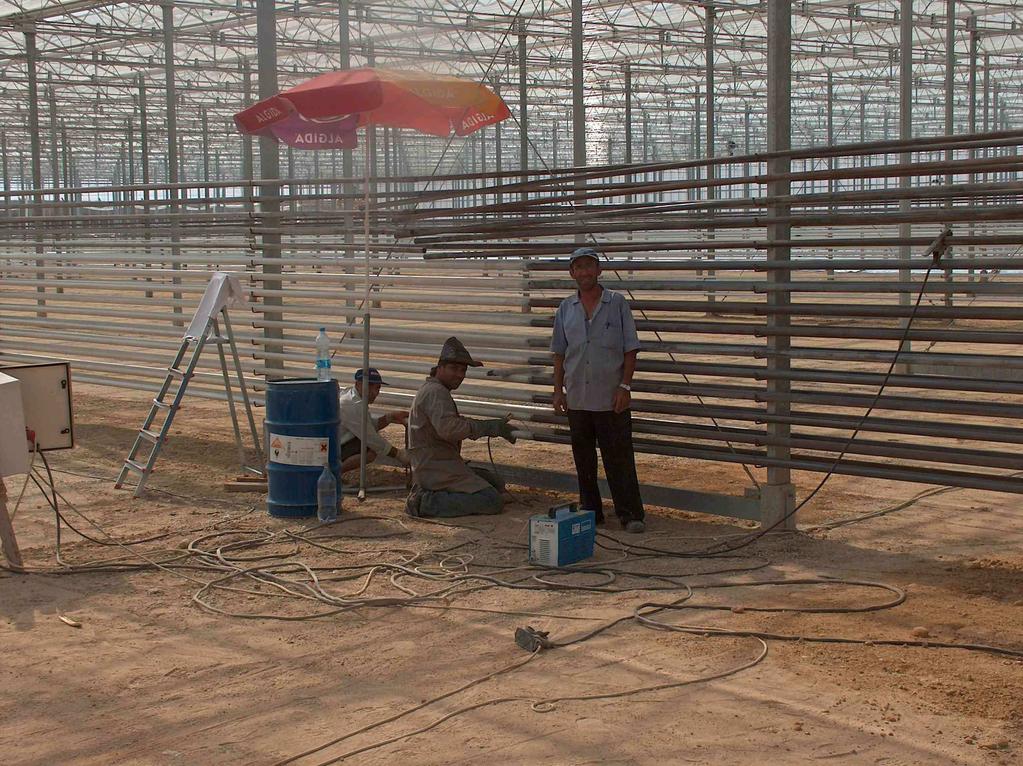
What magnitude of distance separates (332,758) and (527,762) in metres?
0.67

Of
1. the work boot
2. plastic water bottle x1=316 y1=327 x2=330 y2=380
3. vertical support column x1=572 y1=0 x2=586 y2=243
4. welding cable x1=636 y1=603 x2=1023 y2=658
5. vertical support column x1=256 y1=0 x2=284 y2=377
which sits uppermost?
vertical support column x1=572 y1=0 x2=586 y2=243

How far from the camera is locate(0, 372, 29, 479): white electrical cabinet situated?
6.82 m

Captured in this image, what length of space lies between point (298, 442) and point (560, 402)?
5.86ft

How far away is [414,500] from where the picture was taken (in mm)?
8250

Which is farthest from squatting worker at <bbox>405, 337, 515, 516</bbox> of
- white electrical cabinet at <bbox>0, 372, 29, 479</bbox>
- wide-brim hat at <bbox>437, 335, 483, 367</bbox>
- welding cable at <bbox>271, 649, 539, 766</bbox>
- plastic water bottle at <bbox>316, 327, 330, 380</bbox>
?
welding cable at <bbox>271, 649, 539, 766</bbox>

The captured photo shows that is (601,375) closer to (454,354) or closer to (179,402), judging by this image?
(454,354)

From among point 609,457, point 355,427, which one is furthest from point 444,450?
point 355,427

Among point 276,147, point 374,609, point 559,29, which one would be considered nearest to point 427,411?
point 374,609

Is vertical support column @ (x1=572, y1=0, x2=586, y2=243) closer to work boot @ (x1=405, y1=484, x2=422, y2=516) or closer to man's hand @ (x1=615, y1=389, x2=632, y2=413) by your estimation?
work boot @ (x1=405, y1=484, x2=422, y2=516)

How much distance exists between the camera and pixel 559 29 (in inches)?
1184

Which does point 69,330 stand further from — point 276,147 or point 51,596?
point 51,596

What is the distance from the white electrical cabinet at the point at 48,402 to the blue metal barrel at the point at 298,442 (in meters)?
1.45

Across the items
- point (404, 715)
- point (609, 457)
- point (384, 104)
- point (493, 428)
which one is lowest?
point (404, 715)

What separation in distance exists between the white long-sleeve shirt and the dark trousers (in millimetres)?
1790
